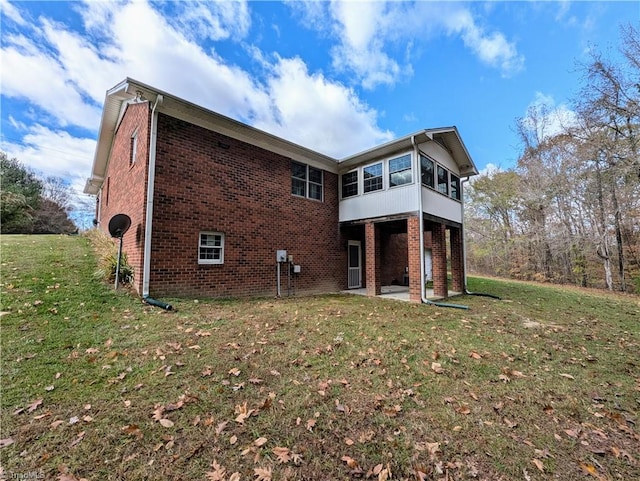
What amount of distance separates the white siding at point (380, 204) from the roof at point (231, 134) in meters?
1.48

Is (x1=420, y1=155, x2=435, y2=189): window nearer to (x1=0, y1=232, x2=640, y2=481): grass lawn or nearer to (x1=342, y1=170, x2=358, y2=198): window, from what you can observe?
(x1=342, y1=170, x2=358, y2=198): window

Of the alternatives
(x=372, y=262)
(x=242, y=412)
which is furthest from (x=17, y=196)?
(x=242, y=412)

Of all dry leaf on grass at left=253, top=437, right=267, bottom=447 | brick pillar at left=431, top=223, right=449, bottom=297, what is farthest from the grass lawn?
brick pillar at left=431, top=223, right=449, bottom=297

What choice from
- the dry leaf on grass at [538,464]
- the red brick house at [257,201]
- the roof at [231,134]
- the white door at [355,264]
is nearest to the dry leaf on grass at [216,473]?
the dry leaf on grass at [538,464]

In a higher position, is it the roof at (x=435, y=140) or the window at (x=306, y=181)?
the roof at (x=435, y=140)

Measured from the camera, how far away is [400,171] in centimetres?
1029

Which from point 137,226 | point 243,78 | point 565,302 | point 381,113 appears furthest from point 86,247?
point 565,302

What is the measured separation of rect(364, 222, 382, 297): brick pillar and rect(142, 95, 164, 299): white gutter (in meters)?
7.27

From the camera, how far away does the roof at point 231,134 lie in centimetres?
727

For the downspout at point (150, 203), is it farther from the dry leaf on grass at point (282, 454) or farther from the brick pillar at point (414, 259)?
the brick pillar at point (414, 259)

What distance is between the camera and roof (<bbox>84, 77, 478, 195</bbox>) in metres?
7.27

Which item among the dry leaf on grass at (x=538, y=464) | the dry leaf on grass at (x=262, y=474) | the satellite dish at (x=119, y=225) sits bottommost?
the dry leaf on grass at (x=538, y=464)

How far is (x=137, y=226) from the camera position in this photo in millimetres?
7246

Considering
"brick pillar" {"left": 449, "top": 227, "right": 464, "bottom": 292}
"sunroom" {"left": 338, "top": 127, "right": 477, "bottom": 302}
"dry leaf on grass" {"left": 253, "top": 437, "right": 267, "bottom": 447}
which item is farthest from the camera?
"brick pillar" {"left": 449, "top": 227, "right": 464, "bottom": 292}
